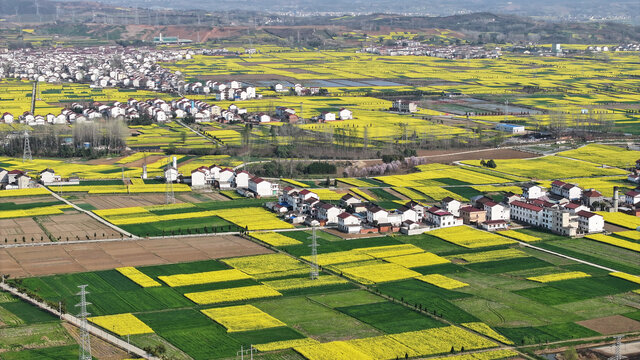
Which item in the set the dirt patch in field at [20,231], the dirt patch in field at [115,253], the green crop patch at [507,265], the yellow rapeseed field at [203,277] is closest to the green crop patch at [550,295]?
the green crop patch at [507,265]

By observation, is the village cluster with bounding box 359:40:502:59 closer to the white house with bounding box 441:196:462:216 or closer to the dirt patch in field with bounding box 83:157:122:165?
the dirt patch in field with bounding box 83:157:122:165

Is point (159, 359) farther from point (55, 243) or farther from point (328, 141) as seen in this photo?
point (328, 141)

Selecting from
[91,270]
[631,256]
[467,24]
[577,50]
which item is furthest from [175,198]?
[467,24]

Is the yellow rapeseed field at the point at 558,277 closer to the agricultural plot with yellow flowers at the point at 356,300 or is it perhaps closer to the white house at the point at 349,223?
the agricultural plot with yellow flowers at the point at 356,300

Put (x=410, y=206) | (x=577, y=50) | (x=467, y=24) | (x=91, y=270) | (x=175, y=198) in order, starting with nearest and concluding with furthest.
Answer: (x=91, y=270) → (x=410, y=206) → (x=175, y=198) → (x=577, y=50) → (x=467, y=24)

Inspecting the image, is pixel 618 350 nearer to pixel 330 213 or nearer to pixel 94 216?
pixel 330 213

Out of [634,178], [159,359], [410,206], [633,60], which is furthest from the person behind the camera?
[633,60]

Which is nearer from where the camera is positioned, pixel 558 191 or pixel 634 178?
pixel 558 191
